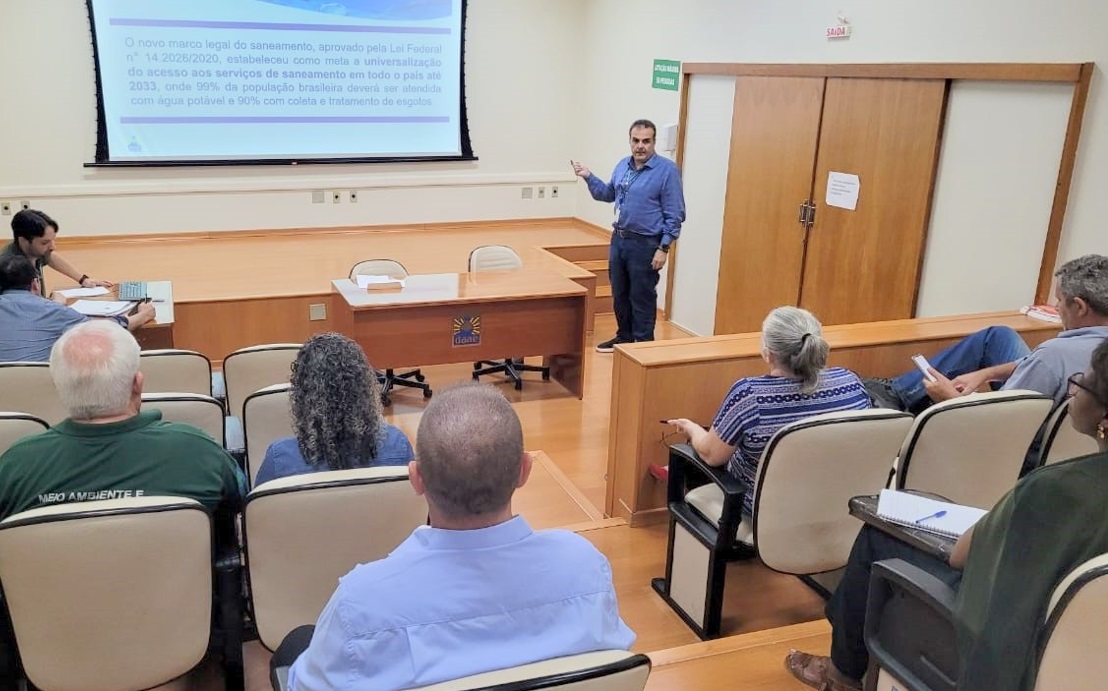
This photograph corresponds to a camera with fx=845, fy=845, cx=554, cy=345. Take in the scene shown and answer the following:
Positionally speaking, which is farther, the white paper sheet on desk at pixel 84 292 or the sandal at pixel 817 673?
the white paper sheet on desk at pixel 84 292

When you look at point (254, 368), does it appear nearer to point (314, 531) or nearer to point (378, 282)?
point (314, 531)

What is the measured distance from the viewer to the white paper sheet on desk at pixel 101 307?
12.6 feet

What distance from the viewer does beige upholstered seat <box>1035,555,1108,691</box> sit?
1277 millimetres

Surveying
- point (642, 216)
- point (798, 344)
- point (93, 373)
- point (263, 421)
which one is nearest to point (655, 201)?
point (642, 216)

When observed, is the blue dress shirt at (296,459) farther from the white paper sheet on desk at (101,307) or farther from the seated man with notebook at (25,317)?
the white paper sheet on desk at (101,307)

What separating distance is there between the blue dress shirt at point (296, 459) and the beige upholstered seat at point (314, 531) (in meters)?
0.17

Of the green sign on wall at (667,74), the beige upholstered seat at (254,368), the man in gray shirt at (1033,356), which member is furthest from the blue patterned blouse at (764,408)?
the green sign on wall at (667,74)

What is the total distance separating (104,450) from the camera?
72.9 inches

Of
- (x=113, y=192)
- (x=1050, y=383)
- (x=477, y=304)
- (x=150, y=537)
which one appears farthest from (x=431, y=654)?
(x=113, y=192)

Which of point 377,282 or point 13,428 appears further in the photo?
point 377,282

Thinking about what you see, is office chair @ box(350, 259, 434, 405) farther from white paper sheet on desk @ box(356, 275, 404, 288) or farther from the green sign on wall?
the green sign on wall

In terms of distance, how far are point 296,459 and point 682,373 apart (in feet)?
5.24

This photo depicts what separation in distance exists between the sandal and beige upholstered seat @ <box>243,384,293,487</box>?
63.3 inches

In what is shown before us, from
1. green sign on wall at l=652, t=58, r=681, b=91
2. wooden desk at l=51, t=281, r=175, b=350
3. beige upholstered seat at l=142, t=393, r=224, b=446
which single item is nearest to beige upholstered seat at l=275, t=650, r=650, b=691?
beige upholstered seat at l=142, t=393, r=224, b=446
